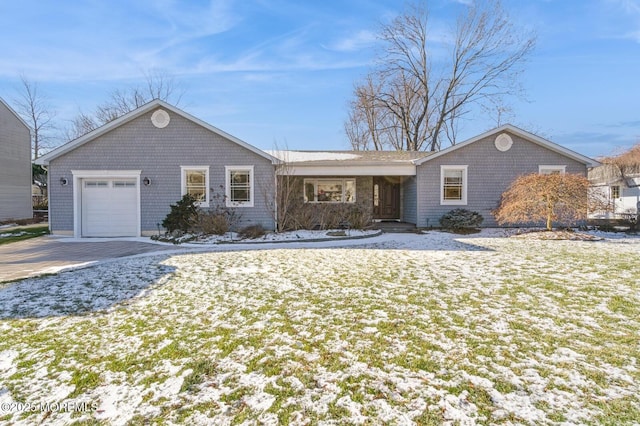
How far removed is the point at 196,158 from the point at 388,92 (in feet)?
67.9

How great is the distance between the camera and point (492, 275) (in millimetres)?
6062

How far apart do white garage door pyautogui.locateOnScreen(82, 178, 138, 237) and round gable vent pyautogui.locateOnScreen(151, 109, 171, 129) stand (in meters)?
2.33

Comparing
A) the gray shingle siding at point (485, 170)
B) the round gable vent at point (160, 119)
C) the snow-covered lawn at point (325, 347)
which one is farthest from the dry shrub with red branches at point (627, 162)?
the round gable vent at point (160, 119)

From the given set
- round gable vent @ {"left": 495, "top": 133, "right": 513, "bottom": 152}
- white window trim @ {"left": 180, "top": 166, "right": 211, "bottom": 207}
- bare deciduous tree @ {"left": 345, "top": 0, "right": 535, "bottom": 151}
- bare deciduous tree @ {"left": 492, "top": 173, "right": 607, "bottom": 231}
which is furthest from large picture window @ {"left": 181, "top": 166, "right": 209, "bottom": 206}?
bare deciduous tree @ {"left": 345, "top": 0, "right": 535, "bottom": 151}

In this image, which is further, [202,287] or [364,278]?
[364,278]

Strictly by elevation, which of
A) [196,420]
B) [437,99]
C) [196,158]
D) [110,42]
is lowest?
[196,420]

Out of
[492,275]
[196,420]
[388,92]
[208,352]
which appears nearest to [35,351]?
[208,352]

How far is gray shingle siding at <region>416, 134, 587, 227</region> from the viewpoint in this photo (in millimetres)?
13703

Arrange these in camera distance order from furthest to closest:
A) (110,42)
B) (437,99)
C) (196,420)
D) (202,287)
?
1. (437,99)
2. (110,42)
3. (202,287)
4. (196,420)

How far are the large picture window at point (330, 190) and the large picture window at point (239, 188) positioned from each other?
9.86 ft

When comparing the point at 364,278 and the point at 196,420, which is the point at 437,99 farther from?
the point at 196,420

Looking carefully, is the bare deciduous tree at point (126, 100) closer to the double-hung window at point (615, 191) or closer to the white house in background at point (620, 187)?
the white house in background at point (620, 187)

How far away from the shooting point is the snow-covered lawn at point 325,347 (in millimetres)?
2426

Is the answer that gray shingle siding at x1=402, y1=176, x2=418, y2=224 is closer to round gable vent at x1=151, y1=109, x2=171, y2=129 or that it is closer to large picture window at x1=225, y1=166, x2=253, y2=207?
large picture window at x1=225, y1=166, x2=253, y2=207
